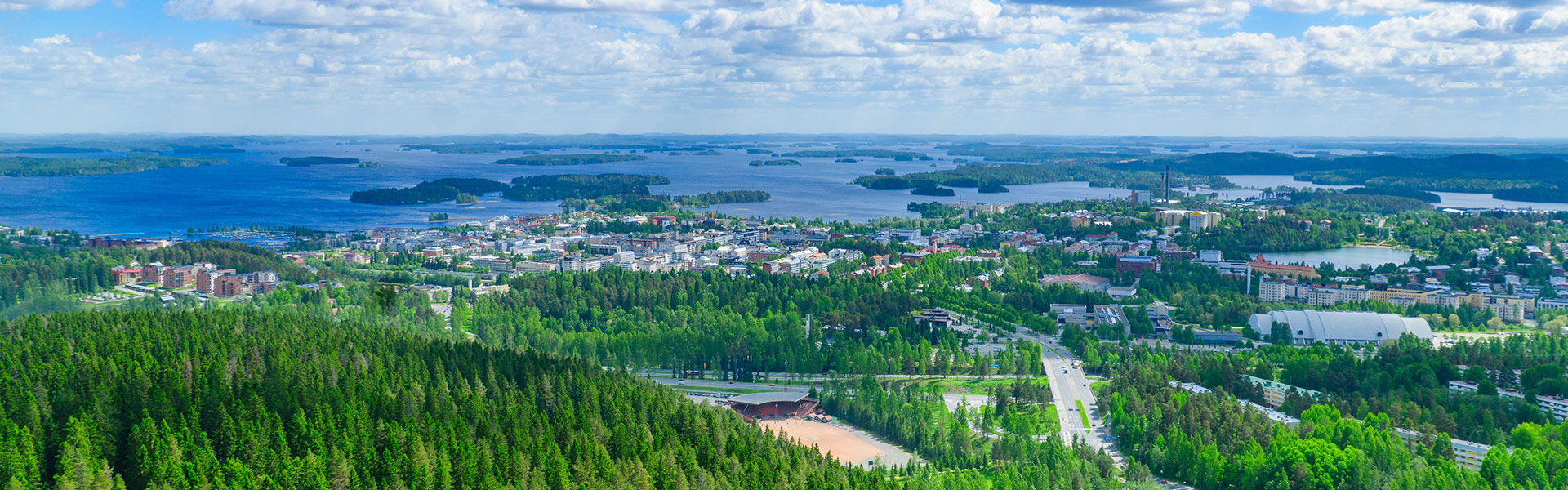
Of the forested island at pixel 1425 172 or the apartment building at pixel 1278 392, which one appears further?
the forested island at pixel 1425 172

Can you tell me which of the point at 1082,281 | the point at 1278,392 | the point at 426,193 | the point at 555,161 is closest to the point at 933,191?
the point at 426,193

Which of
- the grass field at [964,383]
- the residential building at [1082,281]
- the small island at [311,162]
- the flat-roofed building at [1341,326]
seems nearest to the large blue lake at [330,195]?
the small island at [311,162]

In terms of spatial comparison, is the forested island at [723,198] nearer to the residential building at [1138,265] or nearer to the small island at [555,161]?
the residential building at [1138,265]

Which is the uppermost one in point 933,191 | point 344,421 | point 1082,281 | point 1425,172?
point 344,421

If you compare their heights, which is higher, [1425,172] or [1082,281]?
[1425,172]

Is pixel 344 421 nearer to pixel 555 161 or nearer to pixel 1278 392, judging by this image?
pixel 1278 392

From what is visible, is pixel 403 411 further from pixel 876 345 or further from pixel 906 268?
pixel 906 268

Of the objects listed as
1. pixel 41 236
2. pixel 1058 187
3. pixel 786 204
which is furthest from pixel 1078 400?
pixel 1058 187

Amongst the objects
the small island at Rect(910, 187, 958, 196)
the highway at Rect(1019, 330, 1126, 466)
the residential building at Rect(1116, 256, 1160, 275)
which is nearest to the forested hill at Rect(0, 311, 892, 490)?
the highway at Rect(1019, 330, 1126, 466)
